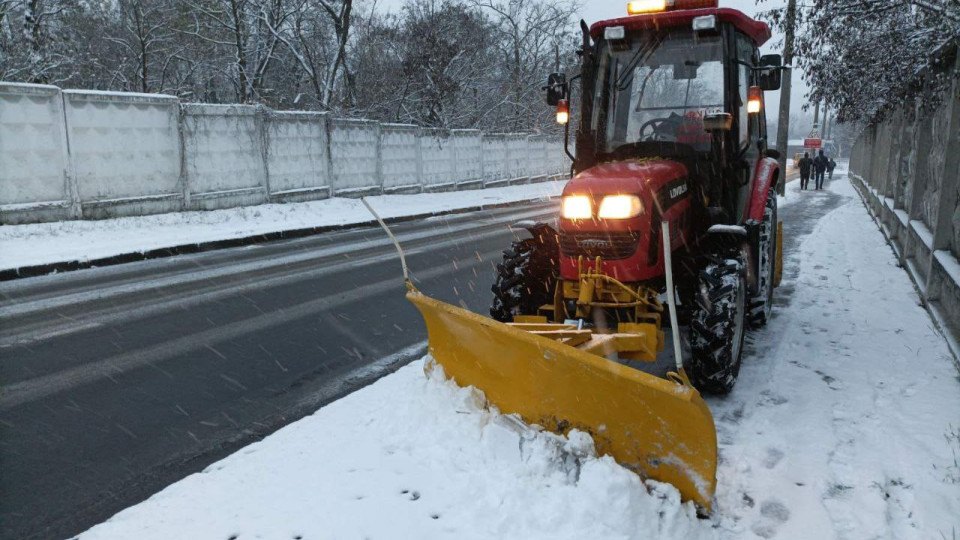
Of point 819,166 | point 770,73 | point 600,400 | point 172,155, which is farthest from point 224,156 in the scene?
point 819,166

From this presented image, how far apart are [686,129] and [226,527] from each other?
4.08 meters

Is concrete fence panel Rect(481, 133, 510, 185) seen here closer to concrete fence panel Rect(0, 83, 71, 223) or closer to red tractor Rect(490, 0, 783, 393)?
concrete fence panel Rect(0, 83, 71, 223)

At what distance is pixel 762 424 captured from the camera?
12.9ft

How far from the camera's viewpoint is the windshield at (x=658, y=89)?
4.96m

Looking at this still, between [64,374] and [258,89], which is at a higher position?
[258,89]

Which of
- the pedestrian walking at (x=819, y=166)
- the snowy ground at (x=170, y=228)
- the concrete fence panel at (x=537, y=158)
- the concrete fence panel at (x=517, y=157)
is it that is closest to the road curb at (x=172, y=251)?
the snowy ground at (x=170, y=228)

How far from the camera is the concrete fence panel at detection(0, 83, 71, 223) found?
1098 cm

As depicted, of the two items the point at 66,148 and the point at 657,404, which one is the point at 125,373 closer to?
the point at 657,404

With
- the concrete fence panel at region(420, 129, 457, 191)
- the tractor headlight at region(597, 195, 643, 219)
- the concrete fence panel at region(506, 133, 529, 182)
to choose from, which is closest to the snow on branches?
the tractor headlight at region(597, 195, 643, 219)

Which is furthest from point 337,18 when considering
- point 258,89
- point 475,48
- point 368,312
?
point 368,312

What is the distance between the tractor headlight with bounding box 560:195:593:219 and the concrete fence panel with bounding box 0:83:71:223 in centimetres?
1070

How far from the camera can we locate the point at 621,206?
4.14 m

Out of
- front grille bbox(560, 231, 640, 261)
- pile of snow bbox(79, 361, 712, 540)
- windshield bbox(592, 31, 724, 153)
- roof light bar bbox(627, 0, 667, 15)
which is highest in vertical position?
roof light bar bbox(627, 0, 667, 15)

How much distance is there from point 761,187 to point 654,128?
1.30 m
